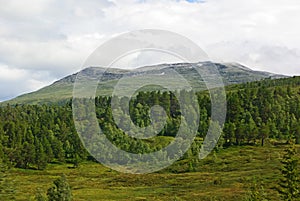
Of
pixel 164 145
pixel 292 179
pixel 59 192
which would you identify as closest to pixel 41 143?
pixel 164 145

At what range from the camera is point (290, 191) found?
4072 centimetres

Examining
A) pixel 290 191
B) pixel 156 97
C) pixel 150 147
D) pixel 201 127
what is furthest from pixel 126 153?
pixel 290 191

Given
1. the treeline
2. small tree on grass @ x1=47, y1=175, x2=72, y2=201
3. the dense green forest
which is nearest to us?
small tree on grass @ x1=47, y1=175, x2=72, y2=201

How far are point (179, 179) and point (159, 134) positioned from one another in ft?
166

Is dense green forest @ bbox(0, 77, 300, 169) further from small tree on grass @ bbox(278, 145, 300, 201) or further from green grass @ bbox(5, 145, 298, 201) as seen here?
small tree on grass @ bbox(278, 145, 300, 201)

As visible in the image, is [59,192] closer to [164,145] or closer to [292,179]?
[292,179]

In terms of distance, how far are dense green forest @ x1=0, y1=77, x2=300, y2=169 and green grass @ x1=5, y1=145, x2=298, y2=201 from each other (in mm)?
5776

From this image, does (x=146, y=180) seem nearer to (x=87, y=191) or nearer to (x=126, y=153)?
(x=87, y=191)

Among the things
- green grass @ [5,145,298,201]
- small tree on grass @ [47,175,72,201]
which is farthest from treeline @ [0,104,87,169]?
small tree on grass @ [47,175,72,201]

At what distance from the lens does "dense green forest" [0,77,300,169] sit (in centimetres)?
11512

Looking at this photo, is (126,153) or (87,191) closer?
(87,191)

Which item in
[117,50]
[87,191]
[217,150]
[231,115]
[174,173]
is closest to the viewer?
[117,50]

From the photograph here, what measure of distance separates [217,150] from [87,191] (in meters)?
47.1

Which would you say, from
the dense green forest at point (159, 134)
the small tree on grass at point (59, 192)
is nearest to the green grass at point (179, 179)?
the dense green forest at point (159, 134)
